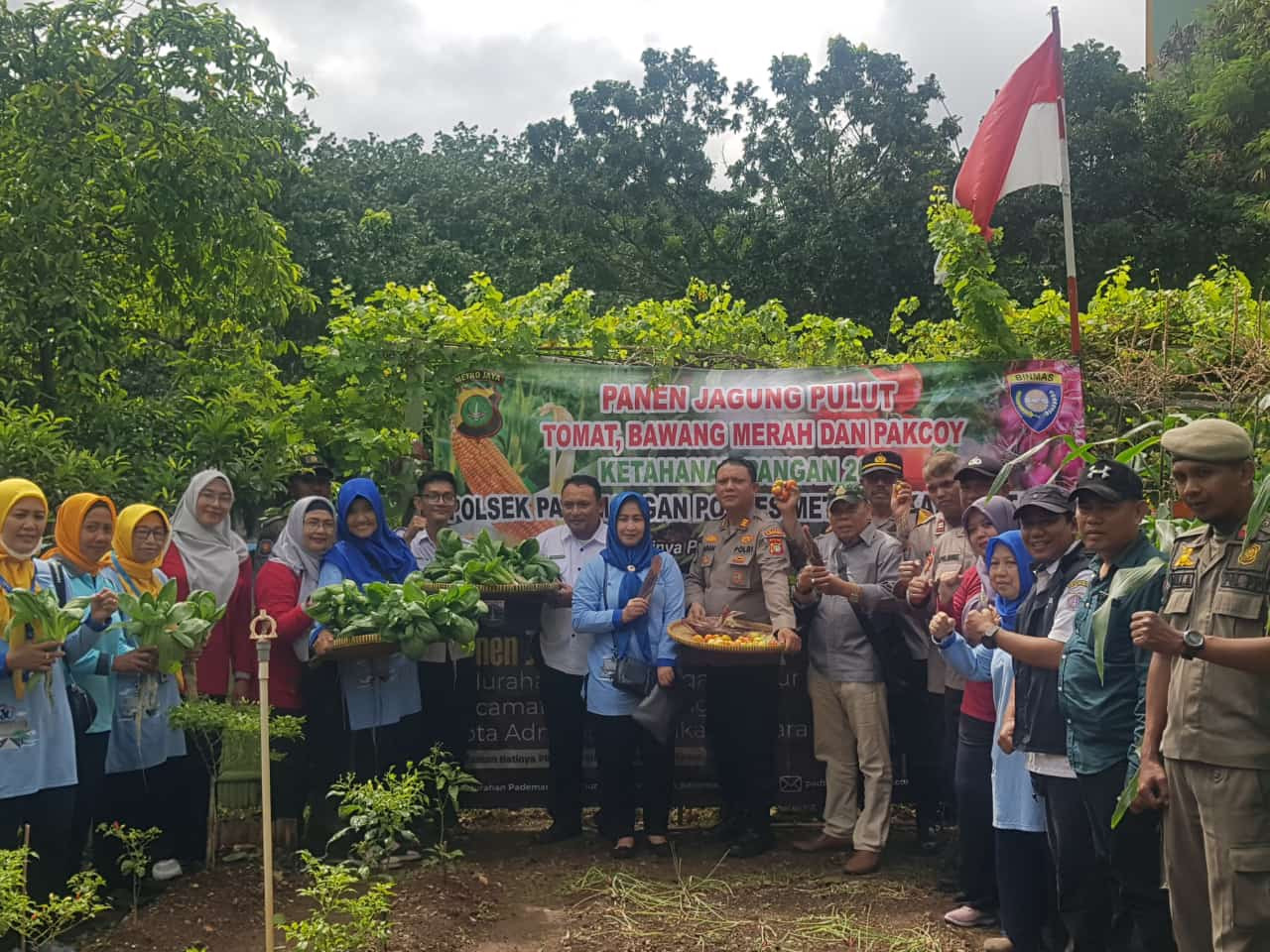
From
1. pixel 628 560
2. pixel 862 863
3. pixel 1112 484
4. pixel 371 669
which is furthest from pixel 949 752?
pixel 371 669

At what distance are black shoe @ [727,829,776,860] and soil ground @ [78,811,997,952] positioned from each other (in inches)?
2.2

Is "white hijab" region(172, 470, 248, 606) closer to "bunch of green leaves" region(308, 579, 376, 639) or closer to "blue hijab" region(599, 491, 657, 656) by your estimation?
"bunch of green leaves" region(308, 579, 376, 639)

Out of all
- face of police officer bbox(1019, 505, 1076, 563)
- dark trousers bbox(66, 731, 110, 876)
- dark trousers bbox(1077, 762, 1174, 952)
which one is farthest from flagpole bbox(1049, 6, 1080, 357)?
dark trousers bbox(66, 731, 110, 876)

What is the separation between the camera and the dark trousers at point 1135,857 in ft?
10.9

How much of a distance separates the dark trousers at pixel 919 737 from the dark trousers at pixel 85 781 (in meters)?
3.49

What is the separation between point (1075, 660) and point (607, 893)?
2395mm

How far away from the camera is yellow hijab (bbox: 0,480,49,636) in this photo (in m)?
4.01

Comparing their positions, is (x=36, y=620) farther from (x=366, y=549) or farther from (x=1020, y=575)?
(x=1020, y=575)

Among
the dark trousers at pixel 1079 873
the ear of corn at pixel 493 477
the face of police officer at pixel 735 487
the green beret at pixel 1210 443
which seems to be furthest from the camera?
the ear of corn at pixel 493 477

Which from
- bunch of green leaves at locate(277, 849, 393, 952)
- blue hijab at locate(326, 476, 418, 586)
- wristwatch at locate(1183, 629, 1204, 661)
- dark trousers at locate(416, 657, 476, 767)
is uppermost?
blue hijab at locate(326, 476, 418, 586)

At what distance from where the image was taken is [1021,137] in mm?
6379

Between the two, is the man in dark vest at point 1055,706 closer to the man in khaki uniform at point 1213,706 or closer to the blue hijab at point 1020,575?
the blue hijab at point 1020,575

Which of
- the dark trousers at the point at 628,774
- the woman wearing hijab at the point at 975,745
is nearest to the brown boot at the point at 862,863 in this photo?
the woman wearing hijab at the point at 975,745

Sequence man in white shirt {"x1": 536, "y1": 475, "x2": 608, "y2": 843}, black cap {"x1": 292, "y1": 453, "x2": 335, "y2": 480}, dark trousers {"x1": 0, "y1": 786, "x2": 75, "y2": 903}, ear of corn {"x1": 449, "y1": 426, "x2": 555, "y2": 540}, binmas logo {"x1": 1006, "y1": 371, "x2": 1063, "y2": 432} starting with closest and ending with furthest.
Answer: dark trousers {"x1": 0, "y1": 786, "x2": 75, "y2": 903}, man in white shirt {"x1": 536, "y1": 475, "x2": 608, "y2": 843}, binmas logo {"x1": 1006, "y1": 371, "x2": 1063, "y2": 432}, ear of corn {"x1": 449, "y1": 426, "x2": 555, "y2": 540}, black cap {"x1": 292, "y1": 453, "x2": 335, "y2": 480}
